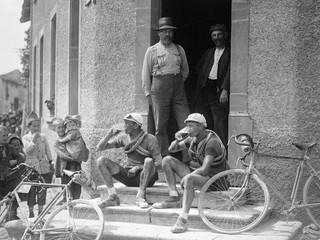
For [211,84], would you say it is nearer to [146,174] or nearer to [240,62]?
[240,62]

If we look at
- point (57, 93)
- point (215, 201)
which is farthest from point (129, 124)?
point (57, 93)

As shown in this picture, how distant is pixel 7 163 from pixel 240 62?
390 centimetres

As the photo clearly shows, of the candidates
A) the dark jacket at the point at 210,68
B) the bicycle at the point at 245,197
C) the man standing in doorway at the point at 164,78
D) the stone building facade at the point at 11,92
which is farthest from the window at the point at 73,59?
the stone building facade at the point at 11,92

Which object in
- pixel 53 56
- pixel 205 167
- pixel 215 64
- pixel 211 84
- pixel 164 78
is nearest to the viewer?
pixel 205 167

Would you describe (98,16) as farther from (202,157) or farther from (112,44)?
(202,157)

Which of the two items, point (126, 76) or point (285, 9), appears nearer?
point (285, 9)

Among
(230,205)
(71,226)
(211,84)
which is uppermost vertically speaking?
(211,84)

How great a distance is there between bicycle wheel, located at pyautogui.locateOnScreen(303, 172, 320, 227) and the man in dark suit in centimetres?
165

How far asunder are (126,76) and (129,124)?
139cm

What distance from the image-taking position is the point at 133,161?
7297 mm

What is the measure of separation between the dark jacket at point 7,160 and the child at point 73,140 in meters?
0.72

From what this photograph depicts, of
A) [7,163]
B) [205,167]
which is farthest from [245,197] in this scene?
[7,163]

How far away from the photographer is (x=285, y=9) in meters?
7.13

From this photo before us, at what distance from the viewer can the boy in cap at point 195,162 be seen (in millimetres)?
6422
